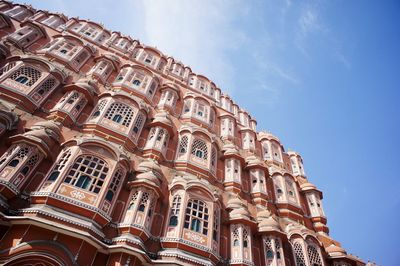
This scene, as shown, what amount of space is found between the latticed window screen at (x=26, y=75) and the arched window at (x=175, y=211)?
39.7 feet

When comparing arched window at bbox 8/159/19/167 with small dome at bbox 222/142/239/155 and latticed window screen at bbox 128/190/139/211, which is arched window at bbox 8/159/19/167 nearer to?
latticed window screen at bbox 128/190/139/211

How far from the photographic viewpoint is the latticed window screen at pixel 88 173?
12.6 metres

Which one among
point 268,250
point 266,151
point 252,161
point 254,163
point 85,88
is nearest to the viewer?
point 268,250

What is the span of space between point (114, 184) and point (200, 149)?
806 cm

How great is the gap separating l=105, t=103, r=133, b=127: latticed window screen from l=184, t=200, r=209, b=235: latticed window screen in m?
7.46

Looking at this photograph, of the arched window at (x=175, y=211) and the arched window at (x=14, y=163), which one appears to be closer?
the arched window at (x=14, y=163)

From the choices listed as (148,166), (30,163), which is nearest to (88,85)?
(30,163)

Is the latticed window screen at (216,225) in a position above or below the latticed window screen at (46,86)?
below

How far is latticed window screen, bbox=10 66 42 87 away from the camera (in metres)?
16.1

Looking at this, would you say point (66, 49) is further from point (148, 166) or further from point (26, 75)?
point (148, 166)

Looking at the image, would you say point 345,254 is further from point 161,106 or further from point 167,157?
point 161,106

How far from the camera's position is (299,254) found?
1662 centimetres

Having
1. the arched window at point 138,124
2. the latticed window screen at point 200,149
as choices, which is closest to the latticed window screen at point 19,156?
the arched window at point 138,124

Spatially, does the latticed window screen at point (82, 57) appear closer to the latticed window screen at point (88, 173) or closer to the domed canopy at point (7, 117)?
the domed canopy at point (7, 117)
